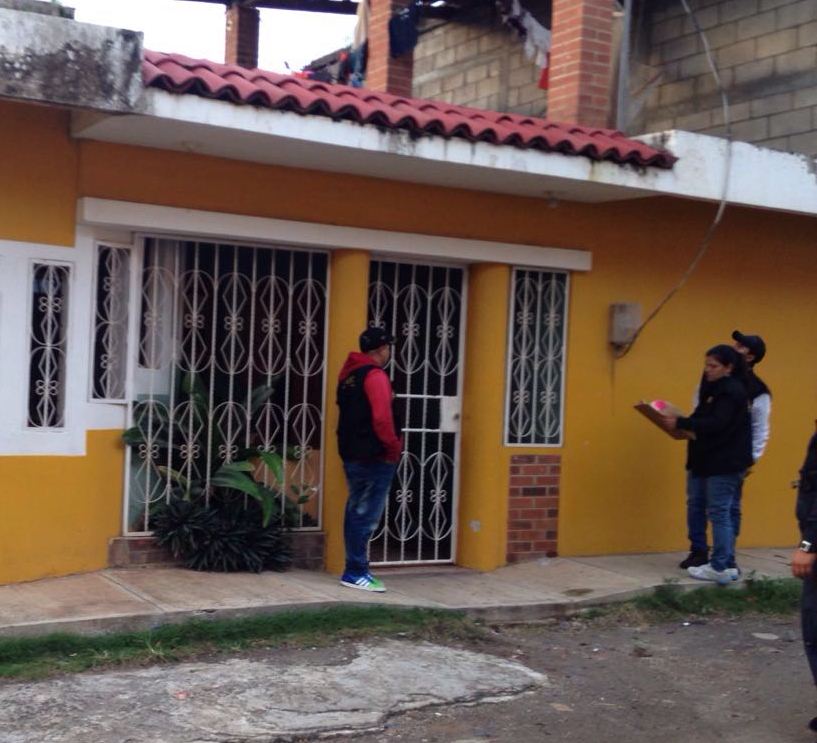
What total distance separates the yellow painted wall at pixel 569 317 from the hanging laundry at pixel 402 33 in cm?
330

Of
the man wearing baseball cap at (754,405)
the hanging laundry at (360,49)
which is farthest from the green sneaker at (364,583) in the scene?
the hanging laundry at (360,49)

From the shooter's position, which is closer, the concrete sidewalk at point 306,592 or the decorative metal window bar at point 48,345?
the concrete sidewalk at point 306,592

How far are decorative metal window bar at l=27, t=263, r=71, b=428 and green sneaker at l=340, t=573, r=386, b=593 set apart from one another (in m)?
1.93

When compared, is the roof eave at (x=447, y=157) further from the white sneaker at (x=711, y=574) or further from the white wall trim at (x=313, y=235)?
the white sneaker at (x=711, y=574)

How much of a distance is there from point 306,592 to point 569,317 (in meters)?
3.00

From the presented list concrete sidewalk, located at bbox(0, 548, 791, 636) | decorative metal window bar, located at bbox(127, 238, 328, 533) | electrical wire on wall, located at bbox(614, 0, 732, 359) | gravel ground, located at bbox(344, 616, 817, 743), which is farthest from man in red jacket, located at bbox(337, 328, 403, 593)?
electrical wire on wall, located at bbox(614, 0, 732, 359)

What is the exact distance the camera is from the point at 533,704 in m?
5.79

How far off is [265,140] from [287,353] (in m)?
1.56

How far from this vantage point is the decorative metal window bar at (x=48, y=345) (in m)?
6.95

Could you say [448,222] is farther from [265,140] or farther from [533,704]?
[533,704]

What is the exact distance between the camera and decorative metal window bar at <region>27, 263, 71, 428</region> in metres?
6.95

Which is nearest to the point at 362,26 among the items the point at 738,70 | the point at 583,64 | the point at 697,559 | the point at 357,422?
the point at 583,64

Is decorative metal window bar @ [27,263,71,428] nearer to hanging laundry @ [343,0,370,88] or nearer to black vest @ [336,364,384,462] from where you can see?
black vest @ [336,364,384,462]

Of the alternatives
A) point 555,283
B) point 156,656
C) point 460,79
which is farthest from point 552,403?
point 460,79
